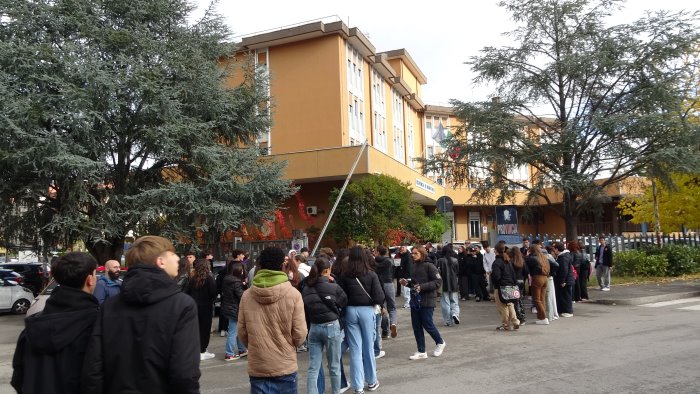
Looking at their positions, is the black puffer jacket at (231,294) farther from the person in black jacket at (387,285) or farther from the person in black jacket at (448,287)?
the person in black jacket at (448,287)

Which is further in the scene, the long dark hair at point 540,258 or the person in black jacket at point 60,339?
the long dark hair at point 540,258

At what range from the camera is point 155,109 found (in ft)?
54.9

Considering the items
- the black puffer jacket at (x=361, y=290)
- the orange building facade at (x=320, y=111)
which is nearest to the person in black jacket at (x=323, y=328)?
the black puffer jacket at (x=361, y=290)

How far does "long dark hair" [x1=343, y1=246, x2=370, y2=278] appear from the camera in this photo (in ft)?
23.2

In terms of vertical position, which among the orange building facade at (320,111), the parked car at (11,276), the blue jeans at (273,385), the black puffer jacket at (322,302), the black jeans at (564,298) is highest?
the orange building facade at (320,111)

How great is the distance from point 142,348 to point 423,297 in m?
5.89

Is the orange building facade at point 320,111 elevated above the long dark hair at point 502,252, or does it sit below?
above

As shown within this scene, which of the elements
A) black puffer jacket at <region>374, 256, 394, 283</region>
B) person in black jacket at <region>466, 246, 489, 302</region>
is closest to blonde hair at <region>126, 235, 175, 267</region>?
black puffer jacket at <region>374, 256, 394, 283</region>

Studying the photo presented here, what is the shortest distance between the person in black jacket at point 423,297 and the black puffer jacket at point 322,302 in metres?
2.45

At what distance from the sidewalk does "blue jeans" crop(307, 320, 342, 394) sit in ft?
38.0

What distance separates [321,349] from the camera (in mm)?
6180

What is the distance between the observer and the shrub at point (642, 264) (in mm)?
19969

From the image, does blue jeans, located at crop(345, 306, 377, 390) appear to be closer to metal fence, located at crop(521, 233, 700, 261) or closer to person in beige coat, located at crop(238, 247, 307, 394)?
person in beige coat, located at crop(238, 247, 307, 394)

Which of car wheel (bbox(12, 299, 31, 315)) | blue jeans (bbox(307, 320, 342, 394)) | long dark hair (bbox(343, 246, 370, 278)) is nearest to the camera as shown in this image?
blue jeans (bbox(307, 320, 342, 394))
